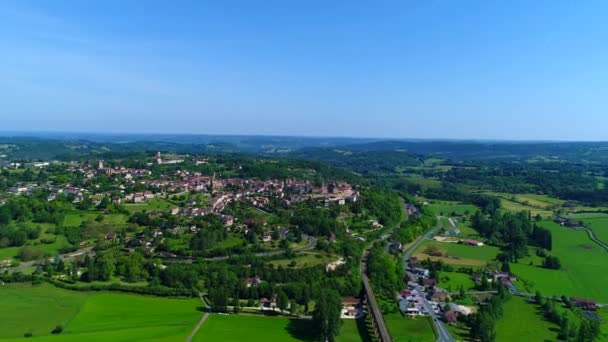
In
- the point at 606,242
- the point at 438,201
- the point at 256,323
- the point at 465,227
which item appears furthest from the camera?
the point at 438,201

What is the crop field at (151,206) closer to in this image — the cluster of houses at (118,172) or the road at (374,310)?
the cluster of houses at (118,172)

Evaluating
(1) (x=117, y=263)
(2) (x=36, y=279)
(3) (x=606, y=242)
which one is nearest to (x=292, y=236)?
(1) (x=117, y=263)

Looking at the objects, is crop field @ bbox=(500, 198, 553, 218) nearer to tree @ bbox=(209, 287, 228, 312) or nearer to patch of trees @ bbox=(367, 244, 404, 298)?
patch of trees @ bbox=(367, 244, 404, 298)

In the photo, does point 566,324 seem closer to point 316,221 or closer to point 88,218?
point 316,221

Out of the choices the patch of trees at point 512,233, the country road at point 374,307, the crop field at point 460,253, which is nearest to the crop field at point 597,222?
the patch of trees at point 512,233

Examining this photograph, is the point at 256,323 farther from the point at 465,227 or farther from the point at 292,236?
the point at 465,227

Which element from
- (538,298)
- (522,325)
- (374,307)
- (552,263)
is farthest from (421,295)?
(552,263)
